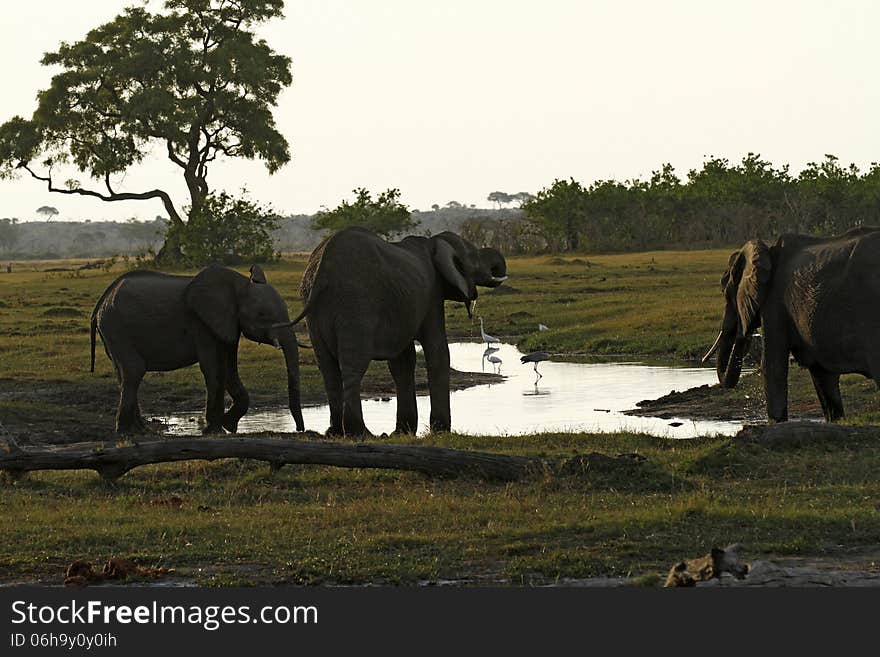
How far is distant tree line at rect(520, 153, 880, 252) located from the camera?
251 ft

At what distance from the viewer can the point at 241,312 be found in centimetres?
1759

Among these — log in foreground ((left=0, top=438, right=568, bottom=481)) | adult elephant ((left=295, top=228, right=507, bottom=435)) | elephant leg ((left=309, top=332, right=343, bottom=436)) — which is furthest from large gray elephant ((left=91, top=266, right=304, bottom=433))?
log in foreground ((left=0, top=438, right=568, bottom=481))

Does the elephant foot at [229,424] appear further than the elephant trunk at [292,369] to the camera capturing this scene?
Yes

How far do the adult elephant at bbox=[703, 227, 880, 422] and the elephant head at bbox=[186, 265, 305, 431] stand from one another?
5057mm

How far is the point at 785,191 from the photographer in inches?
3147

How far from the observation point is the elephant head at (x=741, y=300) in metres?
15.4

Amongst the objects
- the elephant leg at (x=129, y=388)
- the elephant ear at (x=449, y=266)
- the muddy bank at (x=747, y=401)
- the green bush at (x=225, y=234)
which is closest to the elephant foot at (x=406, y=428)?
the elephant ear at (x=449, y=266)

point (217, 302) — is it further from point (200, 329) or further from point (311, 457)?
point (311, 457)

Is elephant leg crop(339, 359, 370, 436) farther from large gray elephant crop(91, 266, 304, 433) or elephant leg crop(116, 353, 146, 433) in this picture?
elephant leg crop(116, 353, 146, 433)

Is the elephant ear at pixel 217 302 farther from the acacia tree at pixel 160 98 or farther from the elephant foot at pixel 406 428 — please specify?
the acacia tree at pixel 160 98

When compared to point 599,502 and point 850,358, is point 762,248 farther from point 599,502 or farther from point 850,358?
point 599,502

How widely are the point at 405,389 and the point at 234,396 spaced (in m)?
2.51

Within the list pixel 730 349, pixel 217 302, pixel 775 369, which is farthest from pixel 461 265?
pixel 775 369

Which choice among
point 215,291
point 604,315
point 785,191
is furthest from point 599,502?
point 785,191
